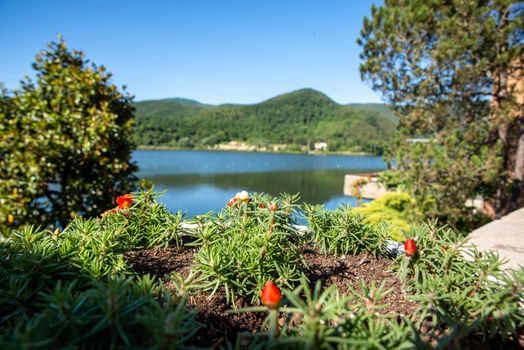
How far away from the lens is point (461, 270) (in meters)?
1.35

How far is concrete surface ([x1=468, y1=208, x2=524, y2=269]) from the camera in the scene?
2952 millimetres

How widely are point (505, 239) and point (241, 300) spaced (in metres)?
3.90

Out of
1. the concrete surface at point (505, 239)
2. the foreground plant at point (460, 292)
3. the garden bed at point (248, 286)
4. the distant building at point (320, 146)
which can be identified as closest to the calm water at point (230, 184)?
the garden bed at point (248, 286)

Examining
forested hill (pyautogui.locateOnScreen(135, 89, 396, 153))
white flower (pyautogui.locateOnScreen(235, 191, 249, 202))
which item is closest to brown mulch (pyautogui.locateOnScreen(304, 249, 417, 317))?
white flower (pyautogui.locateOnScreen(235, 191, 249, 202))

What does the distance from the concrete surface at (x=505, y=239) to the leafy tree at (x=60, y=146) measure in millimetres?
4511

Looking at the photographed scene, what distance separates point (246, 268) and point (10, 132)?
151 inches

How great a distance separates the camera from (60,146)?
143 inches

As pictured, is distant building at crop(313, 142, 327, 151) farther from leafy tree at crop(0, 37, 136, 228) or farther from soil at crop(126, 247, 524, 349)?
soil at crop(126, 247, 524, 349)

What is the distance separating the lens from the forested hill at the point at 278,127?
7750 cm

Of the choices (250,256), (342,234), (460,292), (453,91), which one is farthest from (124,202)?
(453,91)

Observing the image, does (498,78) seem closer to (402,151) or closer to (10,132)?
(402,151)

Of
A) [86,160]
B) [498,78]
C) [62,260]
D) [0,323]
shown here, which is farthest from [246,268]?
[498,78]

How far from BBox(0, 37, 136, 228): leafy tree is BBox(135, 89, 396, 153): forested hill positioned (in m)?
64.5

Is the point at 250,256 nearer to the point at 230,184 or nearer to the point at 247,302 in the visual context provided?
the point at 247,302
